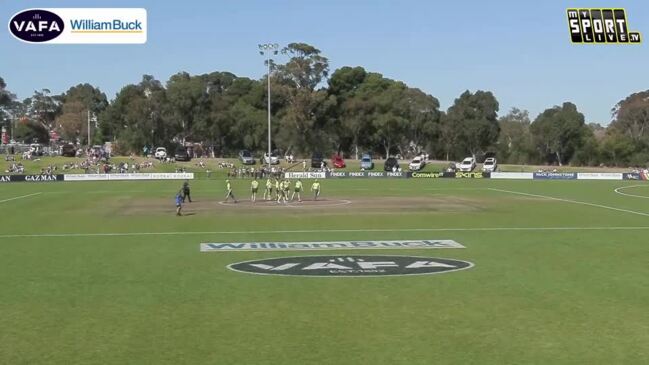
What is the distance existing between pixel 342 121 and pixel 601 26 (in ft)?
277

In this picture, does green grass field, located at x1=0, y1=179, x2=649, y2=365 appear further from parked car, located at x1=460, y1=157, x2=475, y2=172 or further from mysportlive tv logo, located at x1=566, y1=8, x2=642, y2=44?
parked car, located at x1=460, y1=157, x2=475, y2=172

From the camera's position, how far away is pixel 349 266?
19422 millimetres

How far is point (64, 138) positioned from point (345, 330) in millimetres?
157088

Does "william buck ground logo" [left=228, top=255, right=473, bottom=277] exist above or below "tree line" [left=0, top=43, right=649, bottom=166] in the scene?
below

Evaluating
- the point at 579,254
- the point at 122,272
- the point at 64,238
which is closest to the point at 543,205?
the point at 579,254

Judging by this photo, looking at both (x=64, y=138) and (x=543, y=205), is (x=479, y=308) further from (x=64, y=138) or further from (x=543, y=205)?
(x=64, y=138)

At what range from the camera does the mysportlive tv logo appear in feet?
116

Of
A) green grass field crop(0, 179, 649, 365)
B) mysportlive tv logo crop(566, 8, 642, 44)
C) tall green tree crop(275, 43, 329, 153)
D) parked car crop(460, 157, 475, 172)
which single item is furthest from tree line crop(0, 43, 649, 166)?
→ green grass field crop(0, 179, 649, 365)

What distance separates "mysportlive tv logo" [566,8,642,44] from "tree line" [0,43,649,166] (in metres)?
79.5

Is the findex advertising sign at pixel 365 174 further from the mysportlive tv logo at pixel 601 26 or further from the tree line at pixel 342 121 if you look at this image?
the mysportlive tv logo at pixel 601 26

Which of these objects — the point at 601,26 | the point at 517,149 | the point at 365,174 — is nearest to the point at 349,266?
the point at 601,26

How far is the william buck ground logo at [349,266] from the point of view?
18375 millimetres

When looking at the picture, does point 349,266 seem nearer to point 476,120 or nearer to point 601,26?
point 601,26

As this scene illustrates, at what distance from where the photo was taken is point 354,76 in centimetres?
12488
